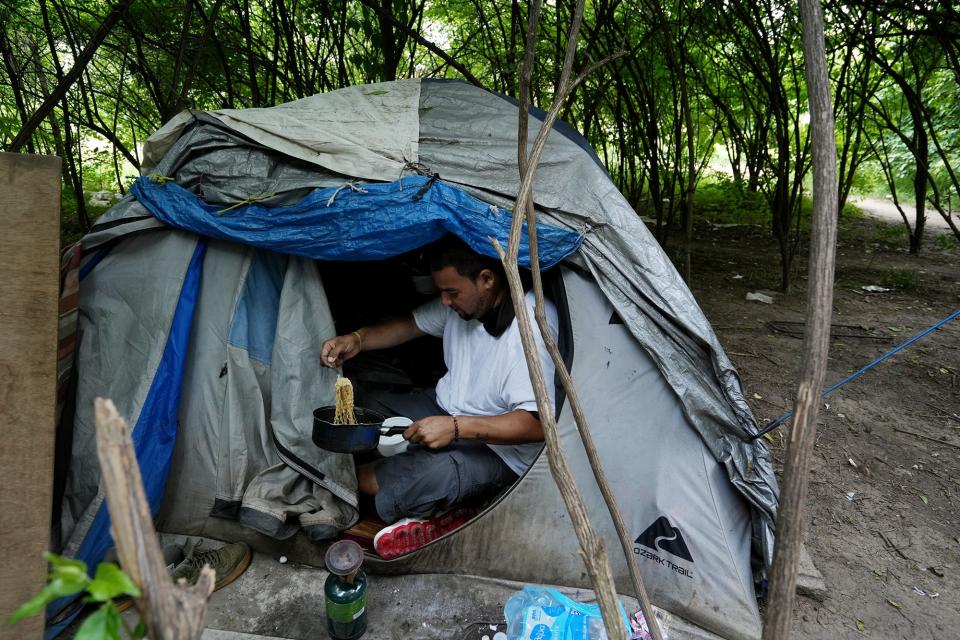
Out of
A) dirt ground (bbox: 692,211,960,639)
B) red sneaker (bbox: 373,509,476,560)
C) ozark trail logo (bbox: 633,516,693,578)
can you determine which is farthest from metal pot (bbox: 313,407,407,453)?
dirt ground (bbox: 692,211,960,639)

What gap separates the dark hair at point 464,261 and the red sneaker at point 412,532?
3.10 ft

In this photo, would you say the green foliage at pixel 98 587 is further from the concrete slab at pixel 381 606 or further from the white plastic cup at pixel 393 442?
the white plastic cup at pixel 393 442

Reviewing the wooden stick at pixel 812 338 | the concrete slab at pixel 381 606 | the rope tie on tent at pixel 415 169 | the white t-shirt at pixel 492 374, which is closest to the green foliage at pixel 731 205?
the white t-shirt at pixel 492 374

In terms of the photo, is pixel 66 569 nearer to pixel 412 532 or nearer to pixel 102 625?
pixel 102 625

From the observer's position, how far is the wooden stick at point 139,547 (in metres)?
0.59

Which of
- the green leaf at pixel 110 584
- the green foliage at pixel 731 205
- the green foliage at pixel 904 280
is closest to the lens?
the green leaf at pixel 110 584

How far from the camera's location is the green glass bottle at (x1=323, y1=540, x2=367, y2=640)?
1.86 metres

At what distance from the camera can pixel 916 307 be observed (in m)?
4.81

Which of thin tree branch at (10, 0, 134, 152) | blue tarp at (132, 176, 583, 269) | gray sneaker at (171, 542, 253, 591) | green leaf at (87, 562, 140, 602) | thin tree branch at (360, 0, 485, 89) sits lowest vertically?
gray sneaker at (171, 542, 253, 591)

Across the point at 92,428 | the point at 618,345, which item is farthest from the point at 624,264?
the point at 92,428

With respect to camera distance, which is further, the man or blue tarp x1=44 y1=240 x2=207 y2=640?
the man

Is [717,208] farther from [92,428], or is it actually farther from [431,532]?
[92,428]

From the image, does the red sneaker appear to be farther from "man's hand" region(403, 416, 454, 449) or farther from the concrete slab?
"man's hand" region(403, 416, 454, 449)

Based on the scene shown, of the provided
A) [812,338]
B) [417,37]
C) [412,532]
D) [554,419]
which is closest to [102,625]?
[554,419]
